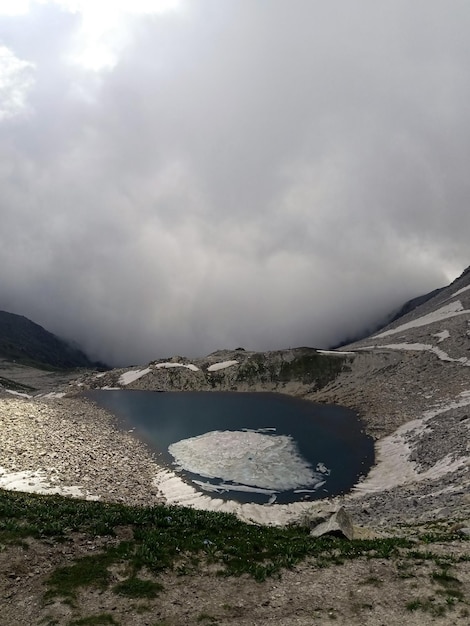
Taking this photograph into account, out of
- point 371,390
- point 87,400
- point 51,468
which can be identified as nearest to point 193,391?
point 87,400

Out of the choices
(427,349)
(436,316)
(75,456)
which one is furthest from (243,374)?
(75,456)

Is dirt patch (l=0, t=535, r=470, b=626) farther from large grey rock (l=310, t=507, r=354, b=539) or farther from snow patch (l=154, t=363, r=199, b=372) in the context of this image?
snow patch (l=154, t=363, r=199, b=372)

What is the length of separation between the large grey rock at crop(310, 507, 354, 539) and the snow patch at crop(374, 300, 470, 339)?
13721 centimetres

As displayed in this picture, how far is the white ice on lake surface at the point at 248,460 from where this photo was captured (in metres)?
54.1

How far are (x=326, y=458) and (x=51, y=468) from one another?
39661 millimetres

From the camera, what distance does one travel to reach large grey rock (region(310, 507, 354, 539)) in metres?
22.6

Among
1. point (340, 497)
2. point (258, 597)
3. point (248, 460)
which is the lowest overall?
point (340, 497)

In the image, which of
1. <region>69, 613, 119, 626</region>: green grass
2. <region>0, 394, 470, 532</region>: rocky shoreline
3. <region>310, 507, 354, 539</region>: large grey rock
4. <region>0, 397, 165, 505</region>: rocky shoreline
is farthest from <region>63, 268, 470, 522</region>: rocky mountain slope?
<region>0, 397, 165, 505</region>: rocky shoreline

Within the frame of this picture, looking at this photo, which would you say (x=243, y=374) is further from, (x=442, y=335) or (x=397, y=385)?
(x=442, y=335)

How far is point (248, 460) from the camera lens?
203 feet

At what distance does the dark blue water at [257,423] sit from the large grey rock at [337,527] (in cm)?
2537

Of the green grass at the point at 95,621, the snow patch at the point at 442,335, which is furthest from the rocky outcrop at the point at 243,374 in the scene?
the green grass at the point at 95,621

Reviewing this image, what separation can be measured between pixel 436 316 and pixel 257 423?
334 feet

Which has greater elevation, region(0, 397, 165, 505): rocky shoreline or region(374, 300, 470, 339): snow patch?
region(374, 300, 470, 339): snow patch
